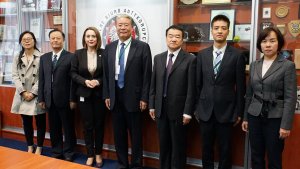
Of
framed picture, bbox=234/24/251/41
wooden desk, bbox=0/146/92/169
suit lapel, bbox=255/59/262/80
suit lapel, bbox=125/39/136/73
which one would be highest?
framed picture, bbox=234/24/251/41

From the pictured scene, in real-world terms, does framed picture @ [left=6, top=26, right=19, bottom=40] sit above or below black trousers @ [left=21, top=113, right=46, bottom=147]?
above

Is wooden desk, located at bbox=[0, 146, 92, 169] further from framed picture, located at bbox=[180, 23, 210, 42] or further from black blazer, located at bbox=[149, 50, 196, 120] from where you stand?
framed picture, located at bbox=[180, 23, 210, 42]

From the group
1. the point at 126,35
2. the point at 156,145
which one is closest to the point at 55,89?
the point at 126,35

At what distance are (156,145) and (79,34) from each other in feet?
5.84

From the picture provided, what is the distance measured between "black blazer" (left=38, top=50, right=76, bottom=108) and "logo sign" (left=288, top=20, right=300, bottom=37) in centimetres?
238

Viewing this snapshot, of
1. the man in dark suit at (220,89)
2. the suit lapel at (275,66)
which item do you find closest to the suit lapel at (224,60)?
the man in dark suit at (220,89)

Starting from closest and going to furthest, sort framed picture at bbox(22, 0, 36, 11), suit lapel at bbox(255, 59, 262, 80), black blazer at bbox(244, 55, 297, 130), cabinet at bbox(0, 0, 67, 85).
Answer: black blazer at bbox(244, 55, 297, 130)
suit lapel at bbox(255, 59, 262, 80)
cabinet at bbox(0, 0, 67, 85)
framed picture at bbox(22, 0, 36, 11)

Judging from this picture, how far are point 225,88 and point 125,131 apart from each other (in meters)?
1.26

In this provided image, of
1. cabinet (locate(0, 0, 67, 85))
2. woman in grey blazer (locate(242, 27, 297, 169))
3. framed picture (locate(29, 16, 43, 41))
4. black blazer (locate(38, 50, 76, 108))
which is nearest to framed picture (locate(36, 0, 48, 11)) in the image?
cabinet (locate(0, 0, 67, 85))

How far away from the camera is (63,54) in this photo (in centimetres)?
374

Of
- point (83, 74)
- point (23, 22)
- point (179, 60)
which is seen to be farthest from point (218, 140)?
point (23, 22)

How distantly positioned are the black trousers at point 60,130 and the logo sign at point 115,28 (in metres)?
1.01

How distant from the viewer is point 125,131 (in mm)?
3500

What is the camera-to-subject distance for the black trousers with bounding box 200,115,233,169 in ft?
9.55
